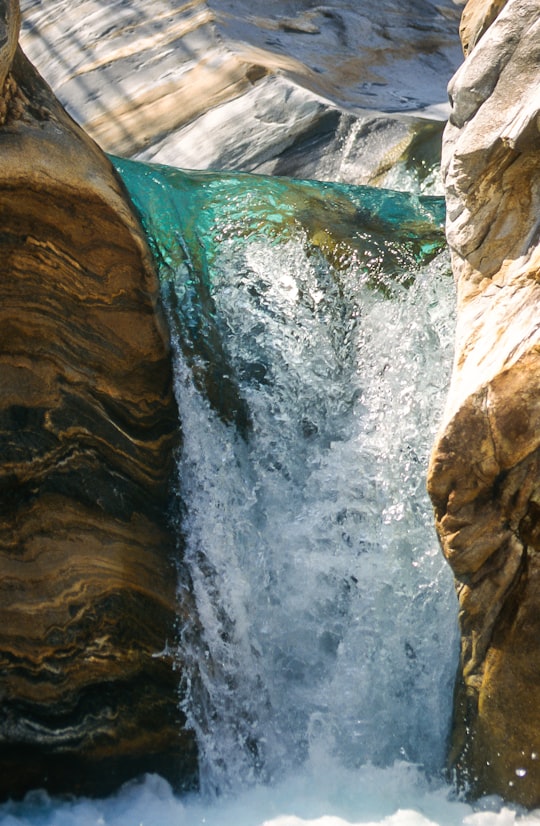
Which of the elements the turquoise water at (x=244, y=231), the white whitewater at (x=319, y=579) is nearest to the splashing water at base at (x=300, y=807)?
the white whitewater at (x=319, y=579)

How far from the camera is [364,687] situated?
323cm

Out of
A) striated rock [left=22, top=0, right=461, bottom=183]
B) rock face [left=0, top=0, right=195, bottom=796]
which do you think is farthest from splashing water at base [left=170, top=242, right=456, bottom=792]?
striated rock [left=22, top=0, right=461, bottom=183]

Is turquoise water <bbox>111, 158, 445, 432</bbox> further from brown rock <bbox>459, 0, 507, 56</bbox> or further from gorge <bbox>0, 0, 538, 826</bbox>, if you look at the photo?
brown rock <bbox>459, 0, 507, 56</bbox>

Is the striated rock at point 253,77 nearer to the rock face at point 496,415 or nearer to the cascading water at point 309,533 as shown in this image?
the cascading water at point 309,533

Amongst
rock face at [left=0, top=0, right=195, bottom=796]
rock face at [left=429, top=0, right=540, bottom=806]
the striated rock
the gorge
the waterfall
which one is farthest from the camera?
the striated rock

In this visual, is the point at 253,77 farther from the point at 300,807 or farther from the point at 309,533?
the point at 300,807

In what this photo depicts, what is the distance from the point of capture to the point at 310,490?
3.44 metres

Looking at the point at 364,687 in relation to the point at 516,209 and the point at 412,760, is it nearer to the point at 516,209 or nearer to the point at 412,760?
the point at 412,760

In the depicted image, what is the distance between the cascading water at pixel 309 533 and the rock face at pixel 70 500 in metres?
0.12

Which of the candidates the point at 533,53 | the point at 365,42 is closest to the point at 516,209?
the point at 533,53

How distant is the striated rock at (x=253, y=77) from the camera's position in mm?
4789

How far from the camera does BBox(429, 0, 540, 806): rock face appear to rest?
8.89 ft

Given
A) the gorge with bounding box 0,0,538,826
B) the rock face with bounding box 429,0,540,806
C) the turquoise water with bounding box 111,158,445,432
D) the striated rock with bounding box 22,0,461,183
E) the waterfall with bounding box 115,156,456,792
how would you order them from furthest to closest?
the striated rock with bounding box 22,0,461,183 < the turquoise water with bounding box 111,158,445,432 < the waterfall with bounding box 115,156,456,792 < the gorge with bounding box 0,0,538,826 < the rock face with bounding box 429,0,540,806

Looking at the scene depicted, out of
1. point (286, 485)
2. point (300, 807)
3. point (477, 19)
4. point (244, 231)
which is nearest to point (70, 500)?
point (286, 485)
